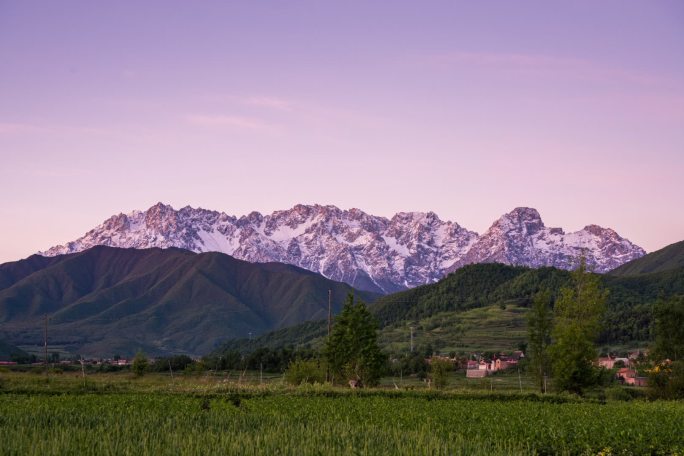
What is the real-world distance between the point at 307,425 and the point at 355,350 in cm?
6788

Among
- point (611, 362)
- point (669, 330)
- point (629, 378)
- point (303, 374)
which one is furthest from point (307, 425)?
point (611, 362)

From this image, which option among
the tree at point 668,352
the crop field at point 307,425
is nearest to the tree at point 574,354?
the tree at point 668,352

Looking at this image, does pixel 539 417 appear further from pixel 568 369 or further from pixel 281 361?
pixel 281 361

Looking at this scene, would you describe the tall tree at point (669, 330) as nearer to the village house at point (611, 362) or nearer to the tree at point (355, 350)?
the tree at point (355, 350)

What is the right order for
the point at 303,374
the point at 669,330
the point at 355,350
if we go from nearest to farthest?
the point at 355,350 < the point at 303,374 < the point at 669,330

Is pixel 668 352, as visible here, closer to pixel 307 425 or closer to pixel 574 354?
pixel 574 354

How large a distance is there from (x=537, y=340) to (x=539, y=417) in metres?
47.5

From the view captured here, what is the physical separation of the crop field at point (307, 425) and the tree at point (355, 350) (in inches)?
821

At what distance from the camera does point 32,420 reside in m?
26.7

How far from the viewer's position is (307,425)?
24156mm

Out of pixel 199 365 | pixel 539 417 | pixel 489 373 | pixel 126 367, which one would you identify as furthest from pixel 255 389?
pixel 126 367

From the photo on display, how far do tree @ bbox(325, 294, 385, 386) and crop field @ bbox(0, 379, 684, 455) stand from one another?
68.4ft

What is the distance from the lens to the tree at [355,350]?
90125mm

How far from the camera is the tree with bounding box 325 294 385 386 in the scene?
90125mm
